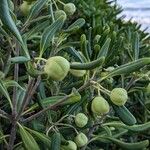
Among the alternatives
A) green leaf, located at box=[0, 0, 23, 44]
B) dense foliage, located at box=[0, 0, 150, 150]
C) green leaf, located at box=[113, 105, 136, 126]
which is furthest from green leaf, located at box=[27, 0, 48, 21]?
green leaf, located at box=[113, 105, 136, 126]

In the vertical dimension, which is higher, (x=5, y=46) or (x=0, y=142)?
(x=5, y=46)

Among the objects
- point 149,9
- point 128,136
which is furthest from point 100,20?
point 149,9

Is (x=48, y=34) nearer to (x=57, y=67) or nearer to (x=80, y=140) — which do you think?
(x=57, y=67)

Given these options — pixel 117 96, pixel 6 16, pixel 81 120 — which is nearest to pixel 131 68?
pixel 117 96

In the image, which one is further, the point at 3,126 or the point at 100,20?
the point at 100,20

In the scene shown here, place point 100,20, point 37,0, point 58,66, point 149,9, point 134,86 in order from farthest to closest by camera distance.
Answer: point 149,9 < point 100,20 < point 134,86 < point 37,0 < point 58,66

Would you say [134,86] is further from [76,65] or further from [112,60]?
[76,65]

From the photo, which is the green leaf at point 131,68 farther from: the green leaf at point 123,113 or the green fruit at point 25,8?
the green fruit at point 25,8
